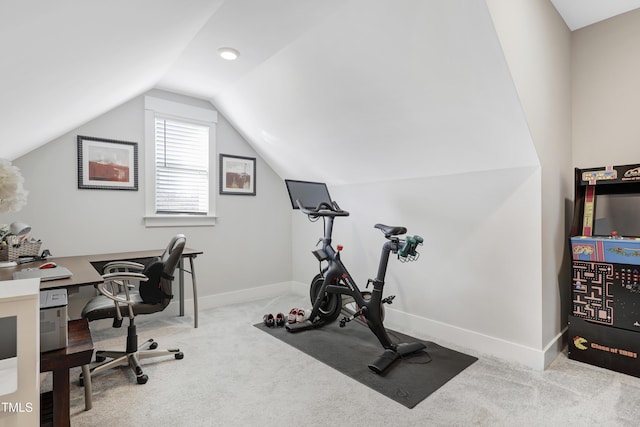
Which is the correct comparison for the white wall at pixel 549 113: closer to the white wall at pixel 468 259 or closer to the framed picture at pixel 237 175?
the white wall at pixel 468 259

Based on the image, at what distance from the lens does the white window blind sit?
3.68m

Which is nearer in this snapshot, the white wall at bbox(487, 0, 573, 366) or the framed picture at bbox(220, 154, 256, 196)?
the white wall at bbox(487, 0, 573, 366)

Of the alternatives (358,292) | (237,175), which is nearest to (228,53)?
(237,175)

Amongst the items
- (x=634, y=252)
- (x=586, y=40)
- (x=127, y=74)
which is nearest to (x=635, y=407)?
(x=634, y=252)

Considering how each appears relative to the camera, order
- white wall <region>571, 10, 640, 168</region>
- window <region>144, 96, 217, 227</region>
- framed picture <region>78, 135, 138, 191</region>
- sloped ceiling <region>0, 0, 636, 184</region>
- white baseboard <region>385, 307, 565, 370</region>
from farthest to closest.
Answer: window <region>144, 96, 217, 227</region>, framed picture <region>78, 135, 138, 191</region>, white wall <region>571, 10, 640, 168</region>, white baseboard <region>385, 307, 565, 370</region>, sloped ceiling <region>0, 0, 636, 184</region>

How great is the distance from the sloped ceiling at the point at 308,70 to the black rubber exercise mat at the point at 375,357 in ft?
5.16

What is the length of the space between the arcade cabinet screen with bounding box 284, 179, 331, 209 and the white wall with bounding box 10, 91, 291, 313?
4.50ft

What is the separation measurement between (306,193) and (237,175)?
1.43 metres

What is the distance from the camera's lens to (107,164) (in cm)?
331

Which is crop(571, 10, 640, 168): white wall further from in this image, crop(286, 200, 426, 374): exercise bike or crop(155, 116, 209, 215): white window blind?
crop(155, 116, 209, 215): white window blind

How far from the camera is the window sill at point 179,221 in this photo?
3585mm

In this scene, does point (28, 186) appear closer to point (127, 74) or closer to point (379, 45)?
point (127, 74)

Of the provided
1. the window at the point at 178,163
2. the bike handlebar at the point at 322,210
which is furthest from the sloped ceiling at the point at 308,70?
the bike handlebar at the point at 322,210

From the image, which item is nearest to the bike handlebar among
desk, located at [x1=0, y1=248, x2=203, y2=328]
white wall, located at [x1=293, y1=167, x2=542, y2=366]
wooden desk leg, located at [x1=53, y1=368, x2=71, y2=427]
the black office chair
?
white wall, located at [x1=293, y1=167, x2=542, y2=366]
